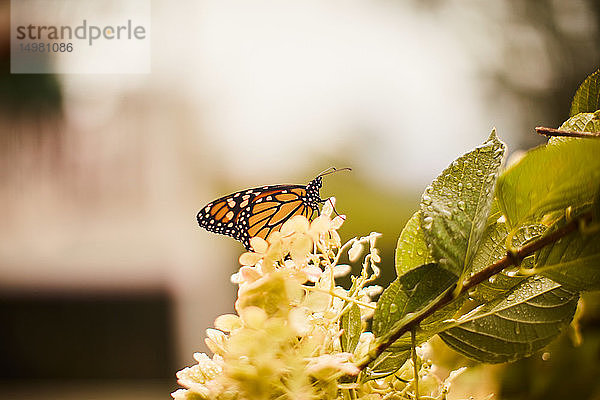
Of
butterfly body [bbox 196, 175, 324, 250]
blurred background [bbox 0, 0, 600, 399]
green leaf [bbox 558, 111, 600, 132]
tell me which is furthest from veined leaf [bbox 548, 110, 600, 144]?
blurred background [bbox 0, 0, 600, 399]

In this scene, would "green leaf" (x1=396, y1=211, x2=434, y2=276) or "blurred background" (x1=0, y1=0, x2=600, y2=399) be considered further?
"blurred background" (x1=0, y1=0, x2=600, y2=399)

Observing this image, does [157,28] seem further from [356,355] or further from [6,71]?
[356,355]

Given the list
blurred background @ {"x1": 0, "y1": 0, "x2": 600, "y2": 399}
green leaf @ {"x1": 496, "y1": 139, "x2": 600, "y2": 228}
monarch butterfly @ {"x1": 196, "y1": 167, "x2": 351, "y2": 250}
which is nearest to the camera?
green leaf @ {"x1": 496, "y1": 139, "x2": 600, "y2": 228}

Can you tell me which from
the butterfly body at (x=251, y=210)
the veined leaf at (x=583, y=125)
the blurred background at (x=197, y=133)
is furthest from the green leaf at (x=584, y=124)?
the blurred background at (x=197, y=133)

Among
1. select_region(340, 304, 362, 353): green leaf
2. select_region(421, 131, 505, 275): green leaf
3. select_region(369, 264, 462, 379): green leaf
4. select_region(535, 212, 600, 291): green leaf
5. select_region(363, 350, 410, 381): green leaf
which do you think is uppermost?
select_region(421, 131, 505, 275): green leaf

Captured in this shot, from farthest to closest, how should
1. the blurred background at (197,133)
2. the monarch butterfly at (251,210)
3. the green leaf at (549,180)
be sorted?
the blurred background at (197,133) < the monarch butterfly at (251,210) < the green leaf at (549,180)

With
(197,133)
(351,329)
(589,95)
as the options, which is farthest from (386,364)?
(197,133)

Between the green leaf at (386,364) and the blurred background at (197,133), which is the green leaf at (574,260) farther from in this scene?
the blurred background at (197,133)

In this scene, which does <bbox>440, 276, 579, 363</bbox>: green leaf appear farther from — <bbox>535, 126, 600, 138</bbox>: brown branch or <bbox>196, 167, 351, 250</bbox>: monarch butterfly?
<bbox>196, 167, 351, 250</bbox>: monarch butterfly
